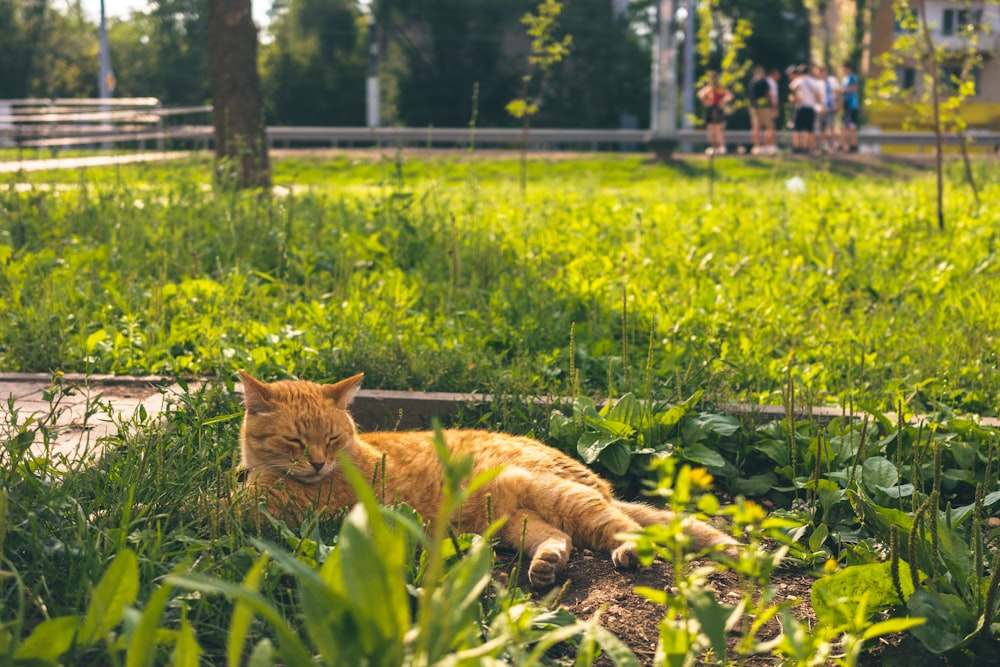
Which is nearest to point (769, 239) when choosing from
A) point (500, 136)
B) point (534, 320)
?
point (534, 320)

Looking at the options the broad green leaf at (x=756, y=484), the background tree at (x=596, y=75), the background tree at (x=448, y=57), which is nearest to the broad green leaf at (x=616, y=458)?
the broad green leaf at (x=756, y=484)

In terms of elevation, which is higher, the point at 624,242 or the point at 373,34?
the point at 373,34

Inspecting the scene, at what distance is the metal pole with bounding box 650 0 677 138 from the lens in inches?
777

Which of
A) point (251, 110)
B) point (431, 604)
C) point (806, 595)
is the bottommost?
point (806, 595)

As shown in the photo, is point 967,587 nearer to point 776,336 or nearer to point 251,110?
point 776,336

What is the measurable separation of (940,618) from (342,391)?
214 centimetres

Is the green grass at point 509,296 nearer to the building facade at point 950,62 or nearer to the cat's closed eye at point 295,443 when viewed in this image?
the cat's closed eye at point 295,443

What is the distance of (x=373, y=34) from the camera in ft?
102

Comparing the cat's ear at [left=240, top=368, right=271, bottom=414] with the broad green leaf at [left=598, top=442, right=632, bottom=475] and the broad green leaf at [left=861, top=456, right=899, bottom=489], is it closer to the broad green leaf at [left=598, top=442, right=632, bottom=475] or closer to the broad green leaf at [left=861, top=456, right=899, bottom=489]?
the broad green leaf at [left=598, top=442, right=632, bottom=475]

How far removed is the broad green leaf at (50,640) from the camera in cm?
199

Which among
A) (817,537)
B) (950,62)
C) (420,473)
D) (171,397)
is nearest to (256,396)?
(420,473)

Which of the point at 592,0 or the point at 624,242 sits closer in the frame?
the point at 624,242

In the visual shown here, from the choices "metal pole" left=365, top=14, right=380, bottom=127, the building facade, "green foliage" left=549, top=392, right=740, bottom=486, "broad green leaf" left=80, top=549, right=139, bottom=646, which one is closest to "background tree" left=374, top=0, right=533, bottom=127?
"metal pole" left=365, top=14, right=380, bottom=127

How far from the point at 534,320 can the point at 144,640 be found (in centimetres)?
413
